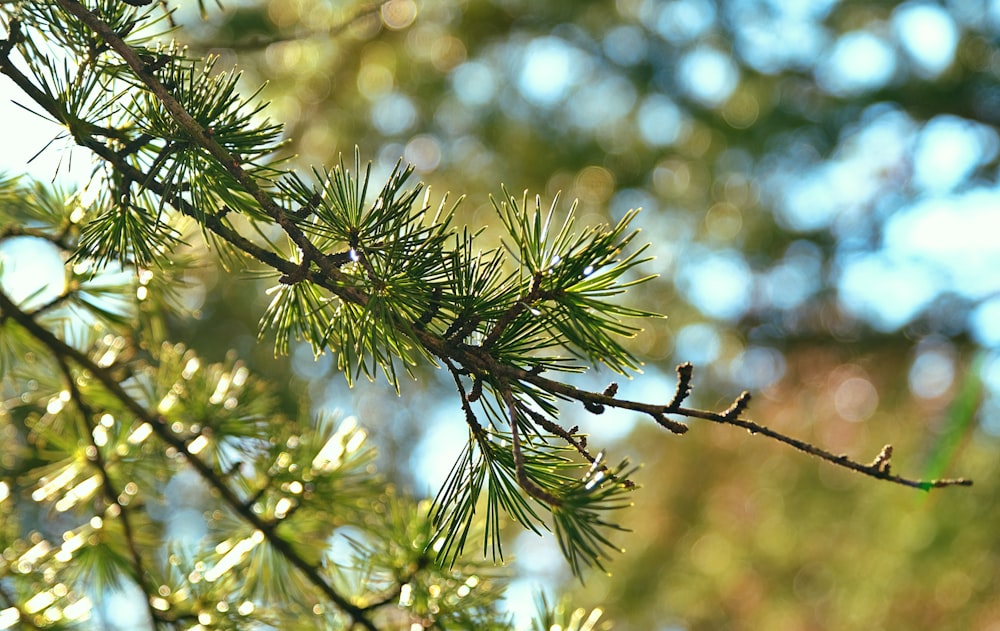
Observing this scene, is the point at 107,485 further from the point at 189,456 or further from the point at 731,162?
the point at 731,162

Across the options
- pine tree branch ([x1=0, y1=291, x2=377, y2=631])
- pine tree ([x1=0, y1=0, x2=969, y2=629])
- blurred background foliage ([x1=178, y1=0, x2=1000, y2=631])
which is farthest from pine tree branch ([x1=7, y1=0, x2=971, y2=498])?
blurred background foliage ([x1=178, y1=0, x2=1000, y2=631])

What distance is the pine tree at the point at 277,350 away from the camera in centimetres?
37

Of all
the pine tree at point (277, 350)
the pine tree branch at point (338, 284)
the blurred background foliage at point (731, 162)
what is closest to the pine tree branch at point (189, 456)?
the pine tree at point (277, 350)

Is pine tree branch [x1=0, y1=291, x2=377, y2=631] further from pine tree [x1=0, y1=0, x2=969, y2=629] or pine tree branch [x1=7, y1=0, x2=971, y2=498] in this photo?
pine tree branch [x1=7, y1=0, x2=971, y2=498]

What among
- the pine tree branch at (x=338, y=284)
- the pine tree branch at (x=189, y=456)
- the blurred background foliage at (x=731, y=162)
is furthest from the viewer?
the blurred background foliage at (x=731, y=162)

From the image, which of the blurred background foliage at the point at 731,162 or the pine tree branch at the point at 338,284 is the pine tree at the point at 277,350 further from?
the blurred background foliage at the point at 731,162

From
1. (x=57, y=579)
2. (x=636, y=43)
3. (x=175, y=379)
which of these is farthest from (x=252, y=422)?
(x=636, y=43)

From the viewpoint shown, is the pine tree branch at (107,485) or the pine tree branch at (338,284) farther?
the pine tree branch at (107,485)

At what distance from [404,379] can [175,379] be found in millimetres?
1676

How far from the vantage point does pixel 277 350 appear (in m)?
0.46

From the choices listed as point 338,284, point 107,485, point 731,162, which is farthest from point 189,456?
point 731,162

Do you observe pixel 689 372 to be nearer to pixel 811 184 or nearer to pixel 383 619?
pixel 383 619

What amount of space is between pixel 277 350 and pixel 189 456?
6.9 inches

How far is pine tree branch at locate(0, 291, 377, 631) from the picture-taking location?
57 cm
